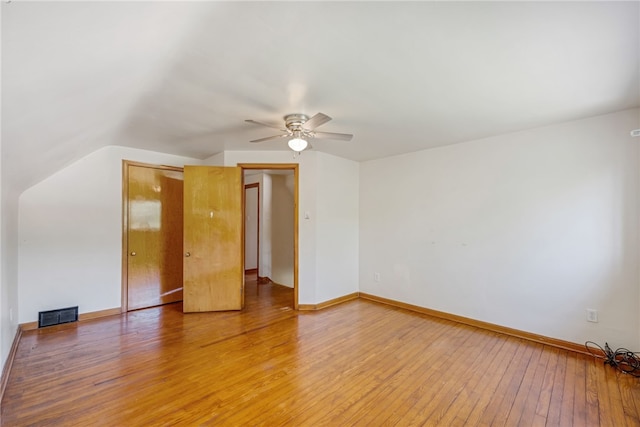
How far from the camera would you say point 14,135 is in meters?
1.59

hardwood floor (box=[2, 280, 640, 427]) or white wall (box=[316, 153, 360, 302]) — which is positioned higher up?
white wall (box=[316, 153, 360, 302])

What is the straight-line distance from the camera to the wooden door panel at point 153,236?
3.82 meters

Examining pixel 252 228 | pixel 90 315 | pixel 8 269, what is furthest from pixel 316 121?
pixel 252 228

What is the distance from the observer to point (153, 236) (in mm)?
4027

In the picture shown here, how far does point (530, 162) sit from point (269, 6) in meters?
3.17

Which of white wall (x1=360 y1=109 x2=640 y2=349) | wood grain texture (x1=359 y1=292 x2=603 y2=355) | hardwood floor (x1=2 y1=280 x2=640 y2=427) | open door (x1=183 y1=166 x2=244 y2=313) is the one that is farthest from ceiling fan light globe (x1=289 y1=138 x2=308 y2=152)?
wood grain texture (x1=359 y1=292 x2=603 y2=355)

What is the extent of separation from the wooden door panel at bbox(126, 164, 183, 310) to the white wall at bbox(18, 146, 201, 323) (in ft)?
0.53

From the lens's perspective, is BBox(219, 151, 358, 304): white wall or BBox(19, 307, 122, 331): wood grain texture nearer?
BBox(19, 307, 122, 331): wood grain texture

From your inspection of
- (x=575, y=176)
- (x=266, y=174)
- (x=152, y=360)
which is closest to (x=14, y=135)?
(x=152, y=360)

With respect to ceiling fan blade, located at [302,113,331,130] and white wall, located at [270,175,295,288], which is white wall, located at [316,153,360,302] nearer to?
white wall, located at [270,175,295,288]

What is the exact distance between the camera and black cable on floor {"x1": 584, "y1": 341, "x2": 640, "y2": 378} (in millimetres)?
2340

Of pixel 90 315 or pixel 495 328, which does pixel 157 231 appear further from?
pixel 495 328

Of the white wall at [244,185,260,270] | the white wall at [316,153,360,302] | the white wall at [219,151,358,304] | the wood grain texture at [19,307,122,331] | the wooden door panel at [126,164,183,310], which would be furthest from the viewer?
the white wall at [244,185,260,270]

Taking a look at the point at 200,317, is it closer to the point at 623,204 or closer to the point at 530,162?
the point at 530,162
